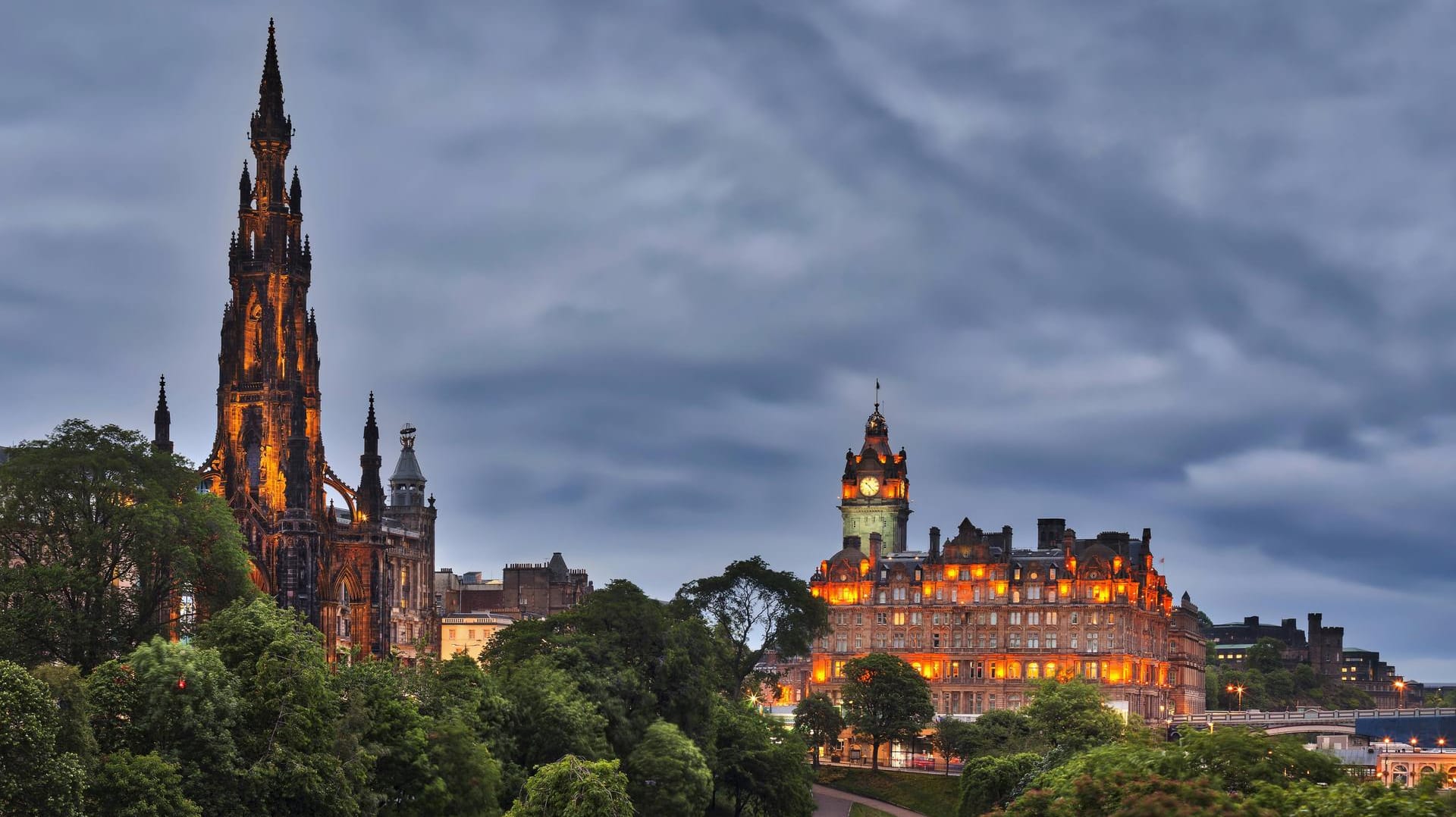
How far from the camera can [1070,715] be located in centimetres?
17900

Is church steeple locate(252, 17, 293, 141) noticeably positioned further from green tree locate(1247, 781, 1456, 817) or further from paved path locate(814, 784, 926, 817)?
green tree locate(1247, 781, 1456, 817)

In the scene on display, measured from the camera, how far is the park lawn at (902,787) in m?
180

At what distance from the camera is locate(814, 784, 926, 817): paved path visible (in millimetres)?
167375

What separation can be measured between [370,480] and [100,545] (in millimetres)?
84003

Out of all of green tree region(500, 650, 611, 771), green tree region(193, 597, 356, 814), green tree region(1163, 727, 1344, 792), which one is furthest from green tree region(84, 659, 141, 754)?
green tree region(1163, 727, 1344, 792)

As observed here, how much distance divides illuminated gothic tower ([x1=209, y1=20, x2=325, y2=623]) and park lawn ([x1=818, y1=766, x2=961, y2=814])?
180 ft

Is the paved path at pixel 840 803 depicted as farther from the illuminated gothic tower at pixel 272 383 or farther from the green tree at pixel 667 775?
the illuminated gothic tower at pixel 272 383

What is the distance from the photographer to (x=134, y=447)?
374 ft

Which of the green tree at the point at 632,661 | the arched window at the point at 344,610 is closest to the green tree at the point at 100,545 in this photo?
the green tree at the point at 632,661

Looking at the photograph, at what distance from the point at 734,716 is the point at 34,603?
60604mm

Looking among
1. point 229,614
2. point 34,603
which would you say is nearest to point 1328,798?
point 229,614

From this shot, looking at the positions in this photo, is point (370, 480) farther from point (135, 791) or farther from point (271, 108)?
point (135, 791)

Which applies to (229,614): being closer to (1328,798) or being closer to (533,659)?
(533,659)

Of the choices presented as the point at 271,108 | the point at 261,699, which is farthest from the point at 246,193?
the point at 261,699
